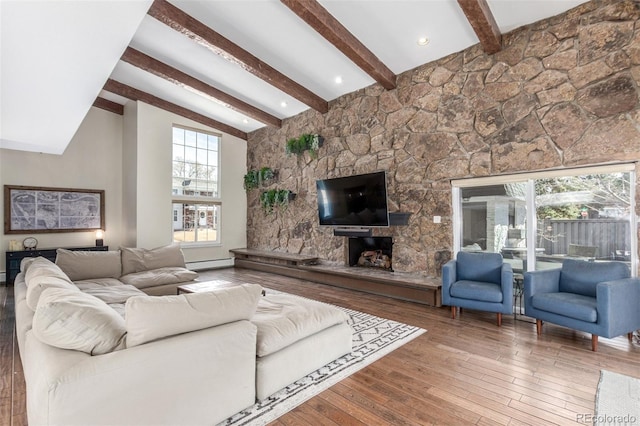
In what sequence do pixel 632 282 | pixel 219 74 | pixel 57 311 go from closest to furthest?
pixel 57 311 → pixel 632 282 → pixel 219 74

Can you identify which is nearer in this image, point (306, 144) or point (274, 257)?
point (306, 144)

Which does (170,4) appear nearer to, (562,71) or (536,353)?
(562,71)

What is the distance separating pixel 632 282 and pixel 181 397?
13.2ft

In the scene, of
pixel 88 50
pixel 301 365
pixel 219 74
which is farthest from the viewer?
pixel 219 74

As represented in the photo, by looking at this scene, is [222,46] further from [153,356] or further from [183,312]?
[153,356]

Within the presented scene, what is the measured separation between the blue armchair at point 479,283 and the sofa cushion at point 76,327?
354 centimetres

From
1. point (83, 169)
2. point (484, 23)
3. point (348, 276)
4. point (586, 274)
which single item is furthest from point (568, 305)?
point (83, 169)

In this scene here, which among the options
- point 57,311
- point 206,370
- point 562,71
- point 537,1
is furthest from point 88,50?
point 562,71

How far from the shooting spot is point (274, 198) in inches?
294

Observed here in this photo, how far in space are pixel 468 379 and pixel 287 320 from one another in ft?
4.89

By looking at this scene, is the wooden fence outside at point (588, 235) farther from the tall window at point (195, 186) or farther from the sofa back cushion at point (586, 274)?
the tall window at point (195, 186)

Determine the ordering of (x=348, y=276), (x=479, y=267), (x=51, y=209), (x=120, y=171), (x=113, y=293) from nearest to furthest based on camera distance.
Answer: (x=113, y=293), (x=479, y=267), (x=348, y=276), (x=51, y=209), (x=120, y=171)

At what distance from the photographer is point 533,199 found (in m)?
4.09

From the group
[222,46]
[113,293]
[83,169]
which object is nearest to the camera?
[113,293]
